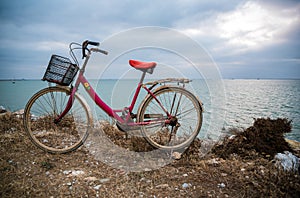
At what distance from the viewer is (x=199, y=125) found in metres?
3.54

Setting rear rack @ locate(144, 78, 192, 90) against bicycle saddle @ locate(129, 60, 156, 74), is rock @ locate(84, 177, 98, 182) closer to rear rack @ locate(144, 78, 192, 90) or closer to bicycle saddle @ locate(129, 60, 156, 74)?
rear rack @ locate(144, 78, 192, 90)

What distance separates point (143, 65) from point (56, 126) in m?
2.72

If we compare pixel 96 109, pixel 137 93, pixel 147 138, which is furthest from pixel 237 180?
pixel 96 109

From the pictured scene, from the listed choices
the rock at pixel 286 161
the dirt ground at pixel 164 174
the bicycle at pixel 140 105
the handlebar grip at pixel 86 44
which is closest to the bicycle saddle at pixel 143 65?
the bicycle at pixel 140 105

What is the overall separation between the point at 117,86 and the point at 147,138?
3.43ft

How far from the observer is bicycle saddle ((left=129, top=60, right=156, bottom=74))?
328cm

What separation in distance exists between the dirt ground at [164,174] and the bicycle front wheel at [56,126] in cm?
25

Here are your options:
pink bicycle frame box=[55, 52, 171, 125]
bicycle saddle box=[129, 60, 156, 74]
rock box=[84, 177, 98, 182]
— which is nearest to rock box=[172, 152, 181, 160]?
pink bicycle frame box=[55, 52, 171, 125]

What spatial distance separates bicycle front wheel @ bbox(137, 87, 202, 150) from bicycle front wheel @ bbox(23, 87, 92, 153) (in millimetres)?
983

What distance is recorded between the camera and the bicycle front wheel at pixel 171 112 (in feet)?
11.3

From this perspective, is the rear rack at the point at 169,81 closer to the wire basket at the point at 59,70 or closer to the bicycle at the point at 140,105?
the bicycle at the point at 140,105

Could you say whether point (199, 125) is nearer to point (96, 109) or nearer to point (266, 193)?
point (266, 193)

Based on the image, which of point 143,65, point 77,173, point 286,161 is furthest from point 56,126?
point 286,161

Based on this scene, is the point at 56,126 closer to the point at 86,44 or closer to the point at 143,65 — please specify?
the point at 86,44
